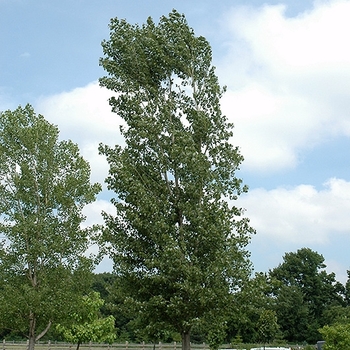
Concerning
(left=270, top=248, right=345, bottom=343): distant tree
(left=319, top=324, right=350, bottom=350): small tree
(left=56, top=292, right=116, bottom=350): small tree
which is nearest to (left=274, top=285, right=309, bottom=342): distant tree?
(left=270, top=248, right=345, bottom=343): distant tree

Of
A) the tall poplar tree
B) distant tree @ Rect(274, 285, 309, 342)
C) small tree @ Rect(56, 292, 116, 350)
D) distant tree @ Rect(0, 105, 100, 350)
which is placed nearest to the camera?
the tall poplar tree

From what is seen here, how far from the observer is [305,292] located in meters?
66.2

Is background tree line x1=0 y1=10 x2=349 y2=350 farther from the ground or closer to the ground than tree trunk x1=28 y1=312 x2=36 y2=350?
farther from the ground

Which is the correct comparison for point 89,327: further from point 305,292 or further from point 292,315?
point 305,292

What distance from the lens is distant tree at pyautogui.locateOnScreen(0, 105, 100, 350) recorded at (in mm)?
23859

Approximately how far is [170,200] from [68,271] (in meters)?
9.26

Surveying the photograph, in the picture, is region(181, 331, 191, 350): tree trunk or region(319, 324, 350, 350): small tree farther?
region(319, 324, 350, 350): small tree

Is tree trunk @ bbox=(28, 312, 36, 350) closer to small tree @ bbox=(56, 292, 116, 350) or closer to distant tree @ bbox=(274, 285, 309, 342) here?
small tree @ bbox=(56, 292, 116, 350)

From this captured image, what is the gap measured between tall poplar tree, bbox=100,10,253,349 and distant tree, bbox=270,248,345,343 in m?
45.0

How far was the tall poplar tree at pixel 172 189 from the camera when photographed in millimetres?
16828

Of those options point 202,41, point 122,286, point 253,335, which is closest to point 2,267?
point 122,286

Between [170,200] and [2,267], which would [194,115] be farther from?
[2,267]

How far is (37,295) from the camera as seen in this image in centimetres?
2331

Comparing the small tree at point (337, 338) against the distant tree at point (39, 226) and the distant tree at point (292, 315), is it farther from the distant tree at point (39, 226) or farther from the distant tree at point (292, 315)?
the distant tree at point (292, 315)
